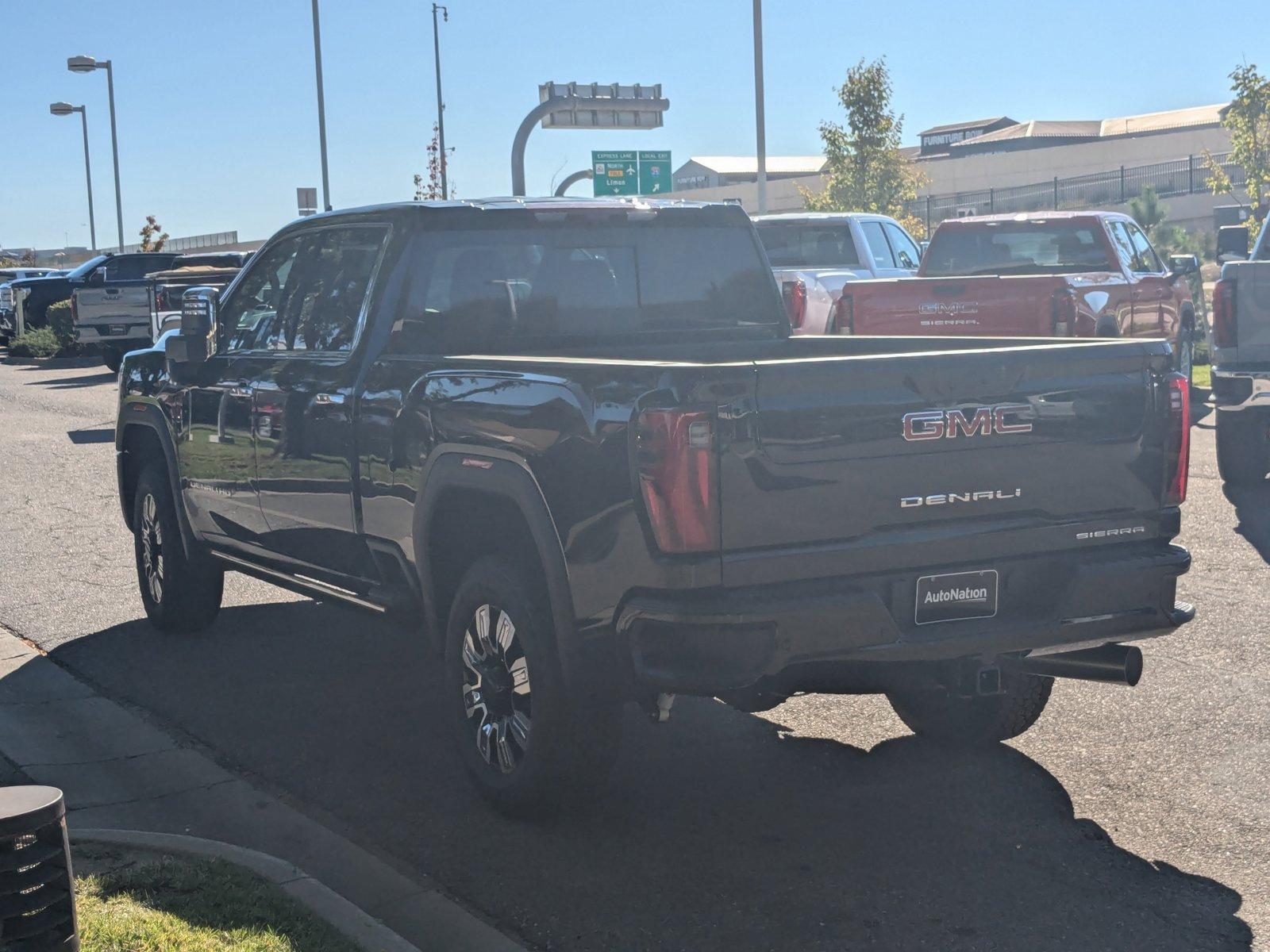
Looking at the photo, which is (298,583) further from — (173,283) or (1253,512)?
(173,283)

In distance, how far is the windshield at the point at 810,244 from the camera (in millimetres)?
18938

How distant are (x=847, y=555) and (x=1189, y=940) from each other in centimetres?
137

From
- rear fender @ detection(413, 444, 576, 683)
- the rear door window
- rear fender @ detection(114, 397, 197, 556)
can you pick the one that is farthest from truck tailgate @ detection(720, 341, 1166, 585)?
the rear door window

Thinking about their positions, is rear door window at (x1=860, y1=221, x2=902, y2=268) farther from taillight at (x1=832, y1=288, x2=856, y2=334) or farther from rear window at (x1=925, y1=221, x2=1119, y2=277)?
taillight at (x1=832, y1=288, x2=856, y2=334)

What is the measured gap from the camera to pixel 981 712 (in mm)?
5820

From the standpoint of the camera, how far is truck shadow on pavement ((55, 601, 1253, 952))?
171 inches

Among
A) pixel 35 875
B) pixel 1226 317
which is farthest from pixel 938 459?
pixel 1226 317

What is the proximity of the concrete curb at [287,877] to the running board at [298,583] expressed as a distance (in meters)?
1.30

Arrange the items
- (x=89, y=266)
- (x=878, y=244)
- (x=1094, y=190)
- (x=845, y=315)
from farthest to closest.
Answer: (x=1094, y=190) < (x=89, y=266) < (x=878, y=244) < (x=845, y=315)

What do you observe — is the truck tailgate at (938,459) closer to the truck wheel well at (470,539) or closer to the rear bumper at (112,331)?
the truck wheel well at (470,539)

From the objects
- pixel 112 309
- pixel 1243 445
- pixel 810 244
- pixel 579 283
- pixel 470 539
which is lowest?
pixel 1243 445

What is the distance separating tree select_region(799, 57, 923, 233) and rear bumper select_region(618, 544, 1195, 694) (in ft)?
98.1

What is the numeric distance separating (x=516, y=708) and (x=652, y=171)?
3259 centimetres

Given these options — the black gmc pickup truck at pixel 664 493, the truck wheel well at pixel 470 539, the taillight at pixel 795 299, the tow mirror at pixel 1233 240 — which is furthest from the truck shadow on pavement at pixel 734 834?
the taillight at pixel 795 299
